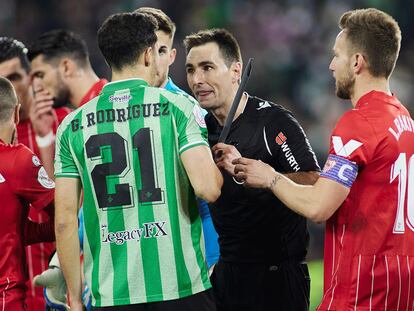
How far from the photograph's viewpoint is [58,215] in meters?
3.95

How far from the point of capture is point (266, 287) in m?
4.91

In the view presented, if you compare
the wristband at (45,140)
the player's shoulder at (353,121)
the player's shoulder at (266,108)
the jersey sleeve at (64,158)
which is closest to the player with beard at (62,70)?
the wristband at (45,140)

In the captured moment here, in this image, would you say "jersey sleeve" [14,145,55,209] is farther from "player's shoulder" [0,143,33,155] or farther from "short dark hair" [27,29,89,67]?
"short dark hair" [27,29,89,67]

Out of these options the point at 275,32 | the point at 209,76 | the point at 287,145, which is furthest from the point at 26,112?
the point at 275,32

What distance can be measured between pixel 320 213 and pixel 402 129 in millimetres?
545

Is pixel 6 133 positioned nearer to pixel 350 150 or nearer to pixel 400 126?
pixel 350 150

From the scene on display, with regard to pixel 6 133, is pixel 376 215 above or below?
below

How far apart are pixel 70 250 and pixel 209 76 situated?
162 cm

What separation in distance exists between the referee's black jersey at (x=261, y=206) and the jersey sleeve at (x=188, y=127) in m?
1.00

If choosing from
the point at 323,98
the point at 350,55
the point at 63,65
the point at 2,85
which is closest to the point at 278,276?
Result: the point at 350,55

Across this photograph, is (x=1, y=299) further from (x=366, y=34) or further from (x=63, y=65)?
(x=63, y=65)

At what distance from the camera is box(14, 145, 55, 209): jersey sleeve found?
422 cm

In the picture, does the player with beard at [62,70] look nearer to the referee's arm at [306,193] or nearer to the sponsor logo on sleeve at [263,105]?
the sponsor logo on sleeve at [263,105]

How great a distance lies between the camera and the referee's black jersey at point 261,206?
4.80 metres
